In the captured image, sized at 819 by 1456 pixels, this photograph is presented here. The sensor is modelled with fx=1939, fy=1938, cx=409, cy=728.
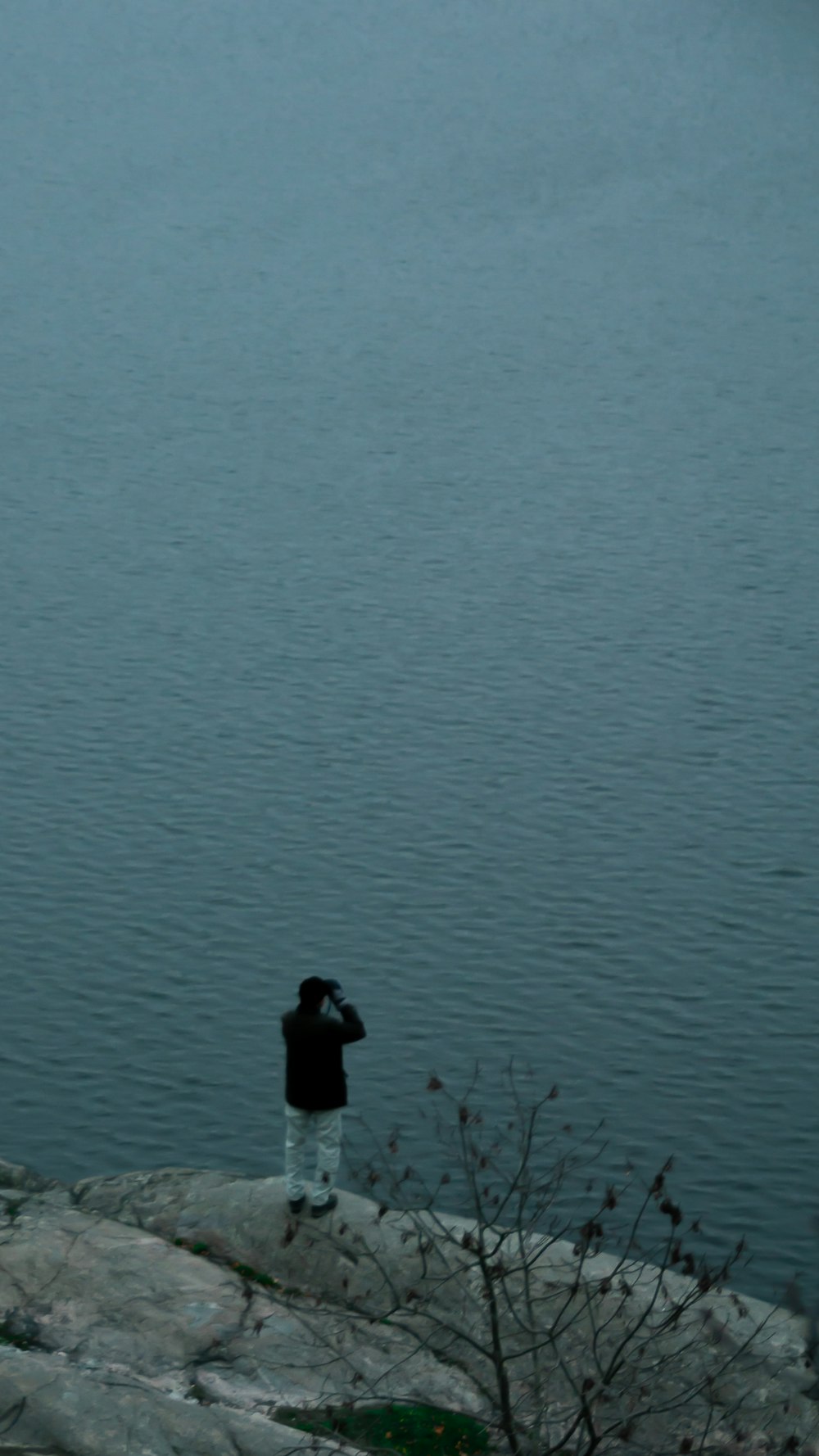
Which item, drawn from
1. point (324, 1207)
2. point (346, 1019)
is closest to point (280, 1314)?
point (324, 1207)

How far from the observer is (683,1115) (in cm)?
2122

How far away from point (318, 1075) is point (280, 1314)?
1.87 metres

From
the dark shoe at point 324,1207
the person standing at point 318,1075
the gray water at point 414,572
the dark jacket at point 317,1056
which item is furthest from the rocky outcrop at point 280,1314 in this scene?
the gray water at point 414,572

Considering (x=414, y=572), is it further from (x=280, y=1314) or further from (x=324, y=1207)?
(x=280, y=1314)

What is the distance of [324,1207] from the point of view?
48.3ft

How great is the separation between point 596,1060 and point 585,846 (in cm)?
570

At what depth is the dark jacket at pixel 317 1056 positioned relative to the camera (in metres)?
13.8

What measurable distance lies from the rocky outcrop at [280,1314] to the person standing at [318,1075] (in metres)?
0.59

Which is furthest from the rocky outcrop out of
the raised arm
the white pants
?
the raised arm

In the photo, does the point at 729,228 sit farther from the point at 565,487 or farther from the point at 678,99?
the point at 565,487

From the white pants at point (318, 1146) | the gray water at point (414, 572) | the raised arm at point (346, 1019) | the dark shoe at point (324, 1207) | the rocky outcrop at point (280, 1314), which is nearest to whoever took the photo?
the rocky outcrop at point (280, 1314)

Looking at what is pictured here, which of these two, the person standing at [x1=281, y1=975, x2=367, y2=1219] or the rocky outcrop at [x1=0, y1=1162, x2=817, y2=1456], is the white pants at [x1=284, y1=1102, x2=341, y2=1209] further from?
the rocky outcrop at [x1=0, y1=1162, x2=817, y2=1456]

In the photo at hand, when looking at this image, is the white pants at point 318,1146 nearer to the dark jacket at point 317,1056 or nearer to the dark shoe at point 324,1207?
the dark shoe at point 324,1207

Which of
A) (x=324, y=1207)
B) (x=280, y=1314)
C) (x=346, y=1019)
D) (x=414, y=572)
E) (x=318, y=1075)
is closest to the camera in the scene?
(x=346, y=1019)
